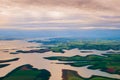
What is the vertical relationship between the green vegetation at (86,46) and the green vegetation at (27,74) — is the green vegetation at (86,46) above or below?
above

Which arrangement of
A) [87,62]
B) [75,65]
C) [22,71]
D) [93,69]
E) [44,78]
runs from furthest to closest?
[87,62] < [75,65] < [93,69] < [22,71] < [44,78]

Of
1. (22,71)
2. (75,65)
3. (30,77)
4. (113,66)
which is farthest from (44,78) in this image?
(113,66)

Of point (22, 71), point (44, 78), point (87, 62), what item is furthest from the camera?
point (87, 62)

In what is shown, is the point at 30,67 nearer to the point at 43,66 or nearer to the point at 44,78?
the point at 43,66

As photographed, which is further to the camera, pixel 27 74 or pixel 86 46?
pixel 86 46

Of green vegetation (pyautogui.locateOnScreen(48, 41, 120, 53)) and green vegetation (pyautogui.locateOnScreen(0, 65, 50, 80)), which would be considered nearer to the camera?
green vegetation (pyautogui.locateOnScreen(0, 65, 50, 80))

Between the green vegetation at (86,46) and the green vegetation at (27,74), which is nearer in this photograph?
the green vegetation at (27,74)

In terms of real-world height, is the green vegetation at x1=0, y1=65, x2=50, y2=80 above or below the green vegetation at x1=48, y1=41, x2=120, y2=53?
below

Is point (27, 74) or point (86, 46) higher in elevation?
point (86, 46)
